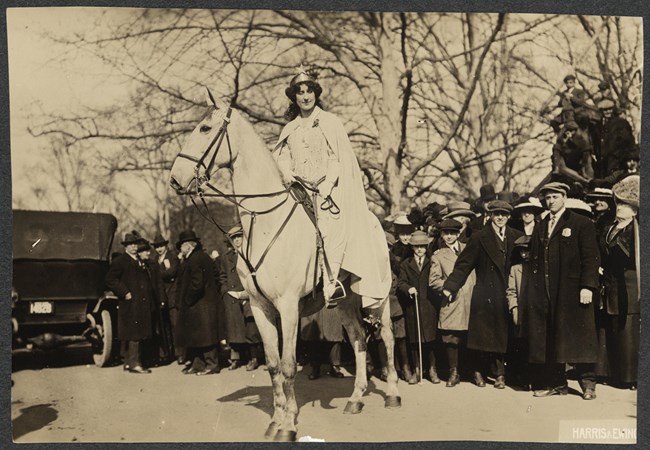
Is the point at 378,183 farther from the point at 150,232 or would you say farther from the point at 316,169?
the point at 150,232

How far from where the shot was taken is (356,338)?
25.1 ft

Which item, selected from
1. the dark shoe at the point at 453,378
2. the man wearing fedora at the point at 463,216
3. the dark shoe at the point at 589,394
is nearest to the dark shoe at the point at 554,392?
the dark shoe at the point at 589,394

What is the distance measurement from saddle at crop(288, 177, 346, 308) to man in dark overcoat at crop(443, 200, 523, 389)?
4.94 ft

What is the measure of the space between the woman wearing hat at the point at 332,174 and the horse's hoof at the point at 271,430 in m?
1.44

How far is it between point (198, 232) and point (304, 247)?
270 centimetres

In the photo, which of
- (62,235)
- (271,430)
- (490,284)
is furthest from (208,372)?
(490,284)

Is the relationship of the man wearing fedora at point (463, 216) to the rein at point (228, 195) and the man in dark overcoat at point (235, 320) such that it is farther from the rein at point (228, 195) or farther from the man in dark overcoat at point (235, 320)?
the man in dark overcoat at point (235, 320)

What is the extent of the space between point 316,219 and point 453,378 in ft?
7.93

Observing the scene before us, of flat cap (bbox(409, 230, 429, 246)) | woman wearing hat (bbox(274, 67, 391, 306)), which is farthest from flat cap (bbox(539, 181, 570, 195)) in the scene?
woman wearing hat (bbox(274, 67, 391, 306))

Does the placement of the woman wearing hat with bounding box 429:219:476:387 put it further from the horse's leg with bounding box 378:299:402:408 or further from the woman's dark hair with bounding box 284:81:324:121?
the woman's dark hair with bounding box 284:81:324:121

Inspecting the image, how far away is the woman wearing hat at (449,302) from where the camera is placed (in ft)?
26.6

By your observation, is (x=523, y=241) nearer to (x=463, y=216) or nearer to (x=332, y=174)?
(x=463, y=216)

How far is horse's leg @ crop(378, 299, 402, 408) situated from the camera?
7629 mm

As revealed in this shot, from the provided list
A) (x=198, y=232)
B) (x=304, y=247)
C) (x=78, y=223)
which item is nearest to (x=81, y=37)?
(x=78, y=223)
